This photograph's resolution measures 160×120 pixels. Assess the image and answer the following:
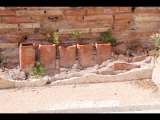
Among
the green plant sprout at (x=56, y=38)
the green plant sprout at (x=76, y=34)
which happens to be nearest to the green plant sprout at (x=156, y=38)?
the green plant sprout at (x=76, y=34)

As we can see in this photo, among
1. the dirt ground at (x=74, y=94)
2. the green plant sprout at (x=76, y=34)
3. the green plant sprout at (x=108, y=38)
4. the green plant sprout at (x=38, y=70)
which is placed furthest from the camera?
the green plant sprout at (x=108, y=38)

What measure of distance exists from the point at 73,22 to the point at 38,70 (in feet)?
2.61

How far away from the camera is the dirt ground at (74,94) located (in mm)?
4082

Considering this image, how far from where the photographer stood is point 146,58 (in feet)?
16.1

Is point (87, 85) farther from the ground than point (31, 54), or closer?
closer

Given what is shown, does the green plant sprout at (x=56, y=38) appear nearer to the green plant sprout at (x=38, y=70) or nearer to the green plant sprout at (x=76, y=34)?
the green plant sprout at (x=76, y=34)

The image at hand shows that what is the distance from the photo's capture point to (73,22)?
473cm

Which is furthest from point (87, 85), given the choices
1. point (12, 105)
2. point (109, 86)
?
point (12, 105)

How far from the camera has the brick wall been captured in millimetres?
4586

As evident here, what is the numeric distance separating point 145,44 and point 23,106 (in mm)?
2059

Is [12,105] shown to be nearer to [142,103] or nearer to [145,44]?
[142,103]

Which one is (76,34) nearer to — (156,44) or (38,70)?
(38,70)

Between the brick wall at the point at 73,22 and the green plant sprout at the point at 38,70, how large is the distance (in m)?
0.29

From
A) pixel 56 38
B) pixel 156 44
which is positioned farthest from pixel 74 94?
pixel 156 44
